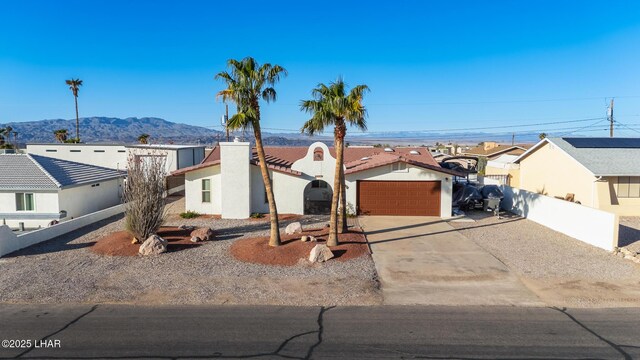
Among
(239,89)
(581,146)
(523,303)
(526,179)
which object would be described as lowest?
(523,303)

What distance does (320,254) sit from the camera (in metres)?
14.6

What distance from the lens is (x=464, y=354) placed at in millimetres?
8031

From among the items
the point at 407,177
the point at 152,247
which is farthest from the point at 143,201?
the point at 407,177

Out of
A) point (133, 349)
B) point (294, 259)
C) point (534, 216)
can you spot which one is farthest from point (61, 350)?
point (534, 216)

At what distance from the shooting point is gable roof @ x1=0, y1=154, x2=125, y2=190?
22.3 m

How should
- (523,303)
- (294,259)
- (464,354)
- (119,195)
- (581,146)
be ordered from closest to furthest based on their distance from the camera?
(464,354), (523,303), (294,259), (581,146), (119,195)

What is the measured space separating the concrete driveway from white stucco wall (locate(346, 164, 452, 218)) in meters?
3.26

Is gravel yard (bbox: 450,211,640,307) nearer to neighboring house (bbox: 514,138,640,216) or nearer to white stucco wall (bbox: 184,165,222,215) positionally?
neighboring house (bbox: 514,138,640,216)

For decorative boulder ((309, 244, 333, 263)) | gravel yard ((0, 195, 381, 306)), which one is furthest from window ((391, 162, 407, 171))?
decorative boulder ((309, 244, 333, 263))

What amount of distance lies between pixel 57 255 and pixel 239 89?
30.0ft

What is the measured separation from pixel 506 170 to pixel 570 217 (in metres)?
18.8

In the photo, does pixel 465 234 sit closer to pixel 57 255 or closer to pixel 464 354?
pixel 464 354

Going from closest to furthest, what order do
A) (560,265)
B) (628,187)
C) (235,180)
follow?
(560,265) < (235,180) < (628,187)

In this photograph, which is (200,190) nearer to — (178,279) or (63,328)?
(178,279)
